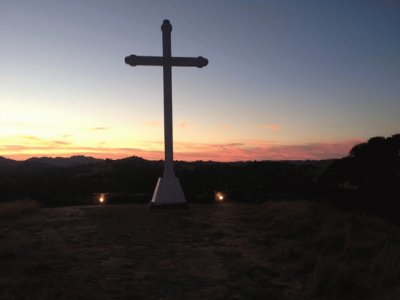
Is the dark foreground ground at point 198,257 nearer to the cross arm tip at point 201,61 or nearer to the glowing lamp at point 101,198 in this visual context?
the glowing lamp at point 101,198

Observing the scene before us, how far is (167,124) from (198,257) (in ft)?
28.1

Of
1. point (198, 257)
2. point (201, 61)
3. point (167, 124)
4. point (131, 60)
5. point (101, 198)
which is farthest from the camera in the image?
point (101, 198)

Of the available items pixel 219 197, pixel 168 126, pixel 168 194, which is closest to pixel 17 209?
pixel 168 194

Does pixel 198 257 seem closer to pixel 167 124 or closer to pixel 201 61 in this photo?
pixel 167 124

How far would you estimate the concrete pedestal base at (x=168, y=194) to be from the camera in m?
16.8

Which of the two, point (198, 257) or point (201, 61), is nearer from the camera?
point (198, 257)

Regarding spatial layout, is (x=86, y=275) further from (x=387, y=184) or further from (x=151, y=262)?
(x=387, y=184)

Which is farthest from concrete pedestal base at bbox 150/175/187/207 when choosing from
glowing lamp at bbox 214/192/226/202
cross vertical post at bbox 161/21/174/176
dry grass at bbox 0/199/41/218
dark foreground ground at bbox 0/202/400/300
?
glowing lamp at bbox 214/192/226/202

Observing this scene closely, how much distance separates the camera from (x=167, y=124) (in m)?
17.1

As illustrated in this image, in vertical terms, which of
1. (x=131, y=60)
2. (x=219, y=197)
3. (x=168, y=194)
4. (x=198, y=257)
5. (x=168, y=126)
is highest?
(x=131, y=60)

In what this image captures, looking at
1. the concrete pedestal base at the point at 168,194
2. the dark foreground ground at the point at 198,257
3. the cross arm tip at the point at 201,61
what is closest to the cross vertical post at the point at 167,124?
the concrete pedestal base at the point at 168,194

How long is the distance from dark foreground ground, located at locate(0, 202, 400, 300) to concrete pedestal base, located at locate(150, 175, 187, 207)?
1605mm

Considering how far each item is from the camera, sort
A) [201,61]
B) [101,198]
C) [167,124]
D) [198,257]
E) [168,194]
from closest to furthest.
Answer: [198,257] < [168,194] < [167,124] < [201,61] < [101,198]

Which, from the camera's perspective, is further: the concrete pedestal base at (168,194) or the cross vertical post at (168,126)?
the cross vertical post at (168,126)
